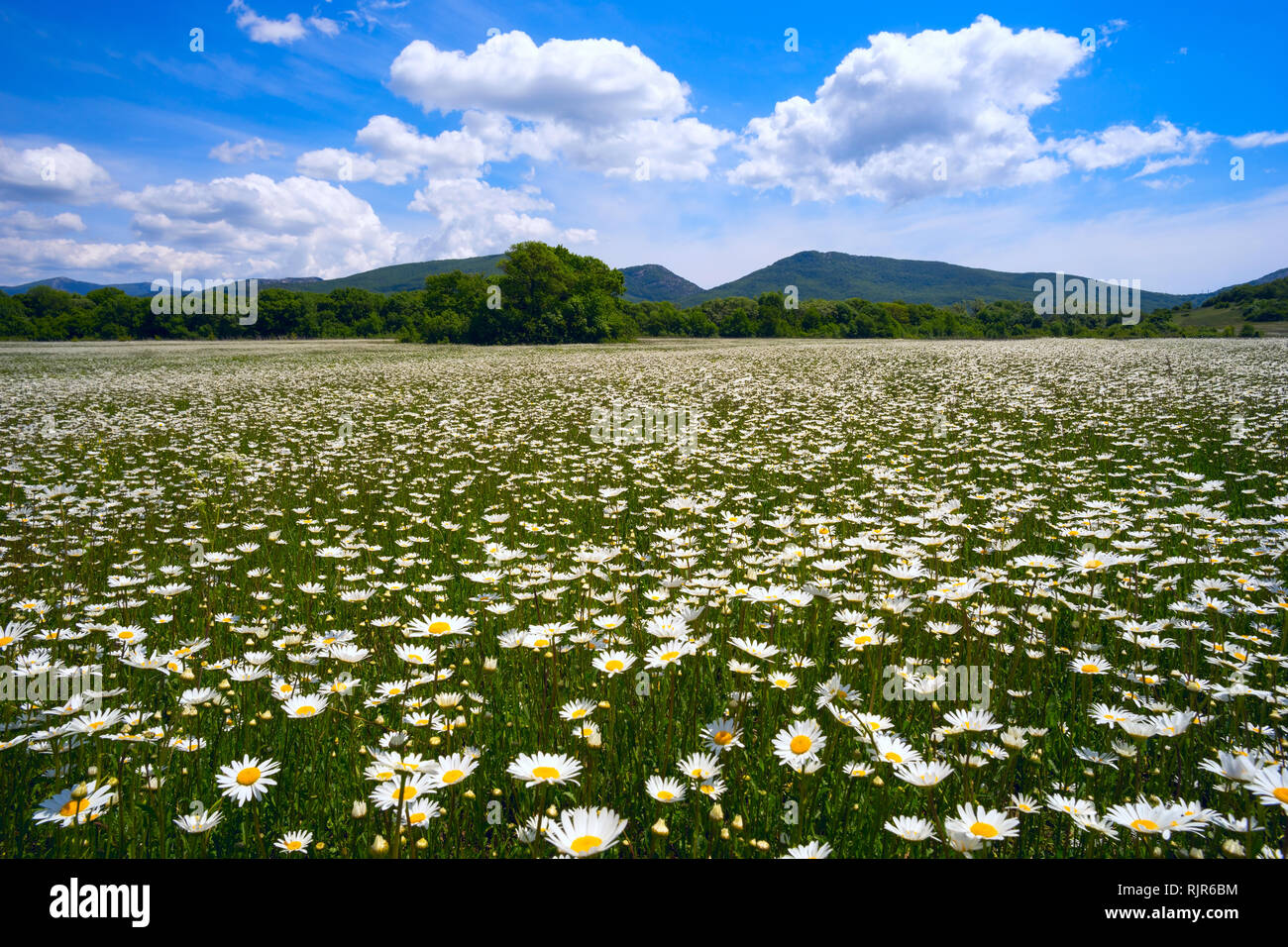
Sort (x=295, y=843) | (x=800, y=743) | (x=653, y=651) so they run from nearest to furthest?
(x=295, y=843), (x=800, y=743), (x=653, y=651)

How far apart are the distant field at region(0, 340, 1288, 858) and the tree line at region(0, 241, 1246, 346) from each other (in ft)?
174

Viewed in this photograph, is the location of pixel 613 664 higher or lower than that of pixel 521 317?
lower

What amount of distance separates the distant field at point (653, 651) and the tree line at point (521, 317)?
53.1m

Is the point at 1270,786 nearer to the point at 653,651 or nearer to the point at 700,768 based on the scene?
the point at 700,768

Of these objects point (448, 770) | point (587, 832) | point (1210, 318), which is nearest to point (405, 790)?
point (448, 770)

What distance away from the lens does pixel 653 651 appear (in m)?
2.85

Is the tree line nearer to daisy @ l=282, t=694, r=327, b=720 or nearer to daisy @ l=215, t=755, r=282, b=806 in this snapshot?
daisy @ l=282, t=694, r=327, b=720

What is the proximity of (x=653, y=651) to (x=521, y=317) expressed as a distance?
220 ft

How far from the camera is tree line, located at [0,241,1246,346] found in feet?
220

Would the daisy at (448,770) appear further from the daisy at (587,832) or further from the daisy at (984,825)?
the daisy at (984,825)

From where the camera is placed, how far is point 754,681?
327cm
